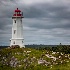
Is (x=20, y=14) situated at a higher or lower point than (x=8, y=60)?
higher

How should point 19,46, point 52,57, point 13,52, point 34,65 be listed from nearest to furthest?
1. point 34,65
2. point 52,57
3. point 13,52
4. point 19,46

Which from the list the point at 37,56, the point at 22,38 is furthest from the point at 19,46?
the point at 37,56

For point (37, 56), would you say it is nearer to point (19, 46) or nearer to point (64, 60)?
point (64, 60)

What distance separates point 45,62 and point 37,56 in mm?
3687

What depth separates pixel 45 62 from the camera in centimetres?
5391

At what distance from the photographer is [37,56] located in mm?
57000

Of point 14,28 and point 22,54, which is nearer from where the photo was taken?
point 22,54

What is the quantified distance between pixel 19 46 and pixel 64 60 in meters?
18.1

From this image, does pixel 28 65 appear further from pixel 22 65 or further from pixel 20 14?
pixel 20 14

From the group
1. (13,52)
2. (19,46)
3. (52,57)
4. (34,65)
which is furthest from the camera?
(19,46)

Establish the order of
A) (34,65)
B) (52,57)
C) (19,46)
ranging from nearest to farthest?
1. (34,65)
2. (52,57)
3. (19,46)

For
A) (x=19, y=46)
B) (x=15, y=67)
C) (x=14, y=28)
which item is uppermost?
(x=14, y=28)

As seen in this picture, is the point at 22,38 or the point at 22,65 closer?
the point at 22,65

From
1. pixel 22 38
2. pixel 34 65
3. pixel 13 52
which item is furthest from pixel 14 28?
pixel 34 65
